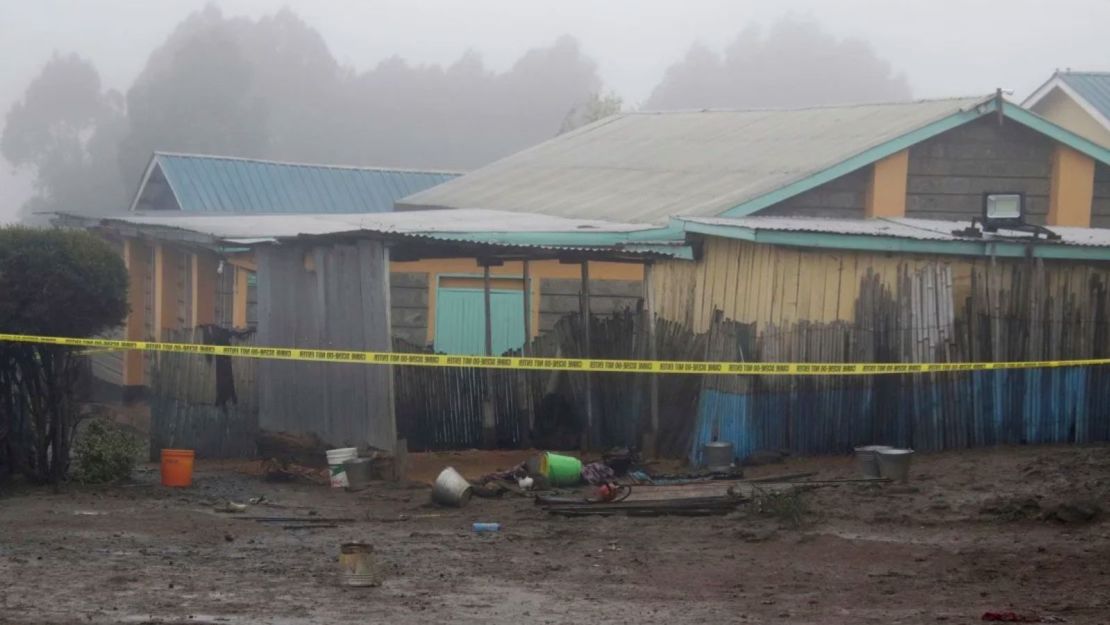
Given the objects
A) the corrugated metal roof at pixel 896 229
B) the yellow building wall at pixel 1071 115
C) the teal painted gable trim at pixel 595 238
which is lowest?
the teal painted gable trim at pixel 595 238

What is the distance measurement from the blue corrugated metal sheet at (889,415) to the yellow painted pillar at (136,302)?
40.2 feet

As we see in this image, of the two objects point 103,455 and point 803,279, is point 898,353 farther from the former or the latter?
point 103,455

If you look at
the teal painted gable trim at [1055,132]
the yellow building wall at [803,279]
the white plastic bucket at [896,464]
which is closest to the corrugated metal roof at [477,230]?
the yellow building wall at [803,279]

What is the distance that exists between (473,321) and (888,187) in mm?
5947

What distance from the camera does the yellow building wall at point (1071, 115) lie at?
29922 millimetres

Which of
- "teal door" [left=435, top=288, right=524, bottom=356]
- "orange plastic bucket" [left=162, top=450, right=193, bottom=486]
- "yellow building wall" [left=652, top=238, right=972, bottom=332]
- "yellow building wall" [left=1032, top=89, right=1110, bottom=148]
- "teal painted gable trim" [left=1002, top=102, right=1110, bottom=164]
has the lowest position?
"orange plastic bucket" [left=162, top=450, right=193, bottom=486]

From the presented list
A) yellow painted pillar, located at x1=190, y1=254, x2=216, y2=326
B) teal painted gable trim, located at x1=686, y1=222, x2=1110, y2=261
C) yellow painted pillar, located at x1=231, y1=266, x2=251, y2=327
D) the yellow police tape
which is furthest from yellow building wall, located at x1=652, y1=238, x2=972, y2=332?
yellow painted pillar, located at x1=190, y1=254, x2=216, y2=326

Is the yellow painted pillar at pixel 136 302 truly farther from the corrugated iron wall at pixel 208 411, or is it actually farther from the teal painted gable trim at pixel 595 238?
the teal painted gable trim at pixel 595 238

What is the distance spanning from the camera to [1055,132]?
20188mm

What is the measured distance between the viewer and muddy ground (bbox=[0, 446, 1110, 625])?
8.54 metres

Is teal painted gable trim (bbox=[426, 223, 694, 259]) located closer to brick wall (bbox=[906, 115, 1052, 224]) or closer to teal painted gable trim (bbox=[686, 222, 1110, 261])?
teal painted gable trim (bbox=[686, 222, 1110, 261])

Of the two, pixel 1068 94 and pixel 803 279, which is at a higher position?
pixel 1068 94

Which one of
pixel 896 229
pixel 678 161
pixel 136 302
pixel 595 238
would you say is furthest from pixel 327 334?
pixel 136 302

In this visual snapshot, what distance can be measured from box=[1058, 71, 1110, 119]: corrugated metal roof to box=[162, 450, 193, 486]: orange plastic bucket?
69.2 feet
